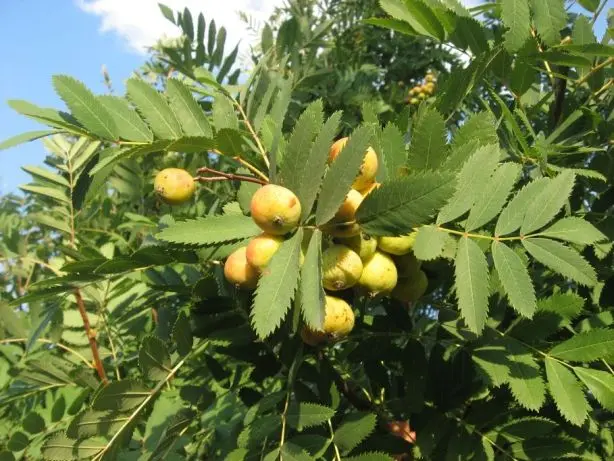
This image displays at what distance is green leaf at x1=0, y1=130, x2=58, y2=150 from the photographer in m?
1.12

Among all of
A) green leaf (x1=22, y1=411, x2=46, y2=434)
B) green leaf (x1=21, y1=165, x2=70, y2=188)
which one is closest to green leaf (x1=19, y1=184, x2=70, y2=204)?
green leaf (x1=21, y1=165, x2=70, y2=188)

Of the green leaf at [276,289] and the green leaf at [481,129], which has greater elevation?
the green leaf at [481,129]

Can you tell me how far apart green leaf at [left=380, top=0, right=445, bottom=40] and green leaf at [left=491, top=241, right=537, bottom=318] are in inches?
21.7

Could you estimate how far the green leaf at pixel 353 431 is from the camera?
3.85 ft

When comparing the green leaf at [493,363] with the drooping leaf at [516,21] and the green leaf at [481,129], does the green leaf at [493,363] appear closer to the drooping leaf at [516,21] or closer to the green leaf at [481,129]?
the green leaf at [481,129]

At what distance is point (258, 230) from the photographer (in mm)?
1039

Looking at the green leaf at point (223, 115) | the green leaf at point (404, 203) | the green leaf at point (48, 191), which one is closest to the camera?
the green leaf at point (404, 203)

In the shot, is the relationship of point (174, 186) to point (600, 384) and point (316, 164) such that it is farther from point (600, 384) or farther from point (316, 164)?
point (600, 384)

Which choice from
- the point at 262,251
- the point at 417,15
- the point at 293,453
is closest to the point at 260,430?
the point at 293,453

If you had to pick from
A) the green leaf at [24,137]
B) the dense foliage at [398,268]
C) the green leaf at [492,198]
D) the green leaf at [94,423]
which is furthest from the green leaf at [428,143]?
the green leaf at [94,423]

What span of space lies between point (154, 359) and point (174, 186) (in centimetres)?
42

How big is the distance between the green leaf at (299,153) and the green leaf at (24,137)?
0.51m

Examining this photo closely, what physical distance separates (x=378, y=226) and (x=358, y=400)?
27.2 inches

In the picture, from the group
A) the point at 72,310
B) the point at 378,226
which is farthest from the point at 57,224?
the point at 378,226
